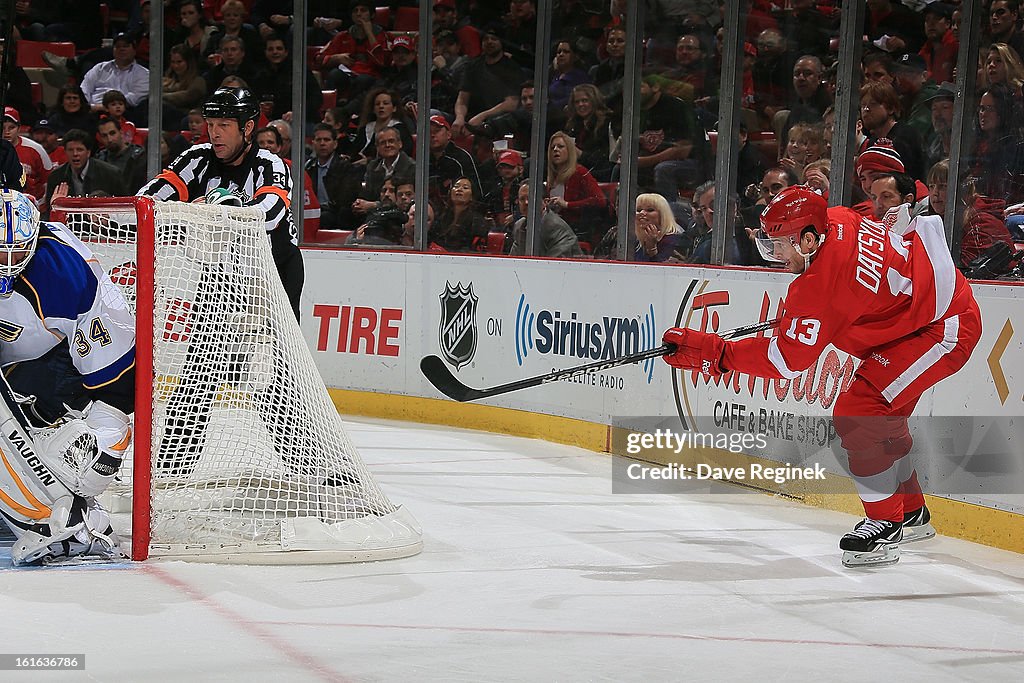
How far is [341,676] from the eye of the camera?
2.74 meters

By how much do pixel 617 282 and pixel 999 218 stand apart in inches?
65.8

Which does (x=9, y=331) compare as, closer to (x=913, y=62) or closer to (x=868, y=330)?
(x=868, y=330)

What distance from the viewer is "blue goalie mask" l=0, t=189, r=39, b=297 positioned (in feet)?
10.7

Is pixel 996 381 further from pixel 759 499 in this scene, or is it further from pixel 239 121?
pixel 239 121

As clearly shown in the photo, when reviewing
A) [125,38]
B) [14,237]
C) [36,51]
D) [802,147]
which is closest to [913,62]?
[802,147]

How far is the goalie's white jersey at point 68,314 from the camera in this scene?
3.35 m

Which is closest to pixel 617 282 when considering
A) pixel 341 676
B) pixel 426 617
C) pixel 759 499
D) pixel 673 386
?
pixel 673 386

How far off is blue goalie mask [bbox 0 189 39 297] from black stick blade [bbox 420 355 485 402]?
371cm

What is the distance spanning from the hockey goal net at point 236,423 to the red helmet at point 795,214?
1.42 metres

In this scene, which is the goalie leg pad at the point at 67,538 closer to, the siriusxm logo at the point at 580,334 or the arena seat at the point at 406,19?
the siriusxm logo at the point at 580,334

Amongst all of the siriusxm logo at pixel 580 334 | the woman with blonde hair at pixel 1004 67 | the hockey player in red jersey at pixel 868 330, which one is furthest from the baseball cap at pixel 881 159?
the siriusxm logo at pixel 580 334

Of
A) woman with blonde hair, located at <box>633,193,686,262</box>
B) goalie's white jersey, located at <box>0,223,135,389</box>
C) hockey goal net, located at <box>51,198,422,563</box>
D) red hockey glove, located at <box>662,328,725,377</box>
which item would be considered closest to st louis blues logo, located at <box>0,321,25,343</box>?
goalie's white jersey, located at <box>0,223,135,389</box>

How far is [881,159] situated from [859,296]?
1374 millimetres

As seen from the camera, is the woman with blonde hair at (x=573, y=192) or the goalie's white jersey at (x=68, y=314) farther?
the woman with blonde hair at (x=573, y=192)
